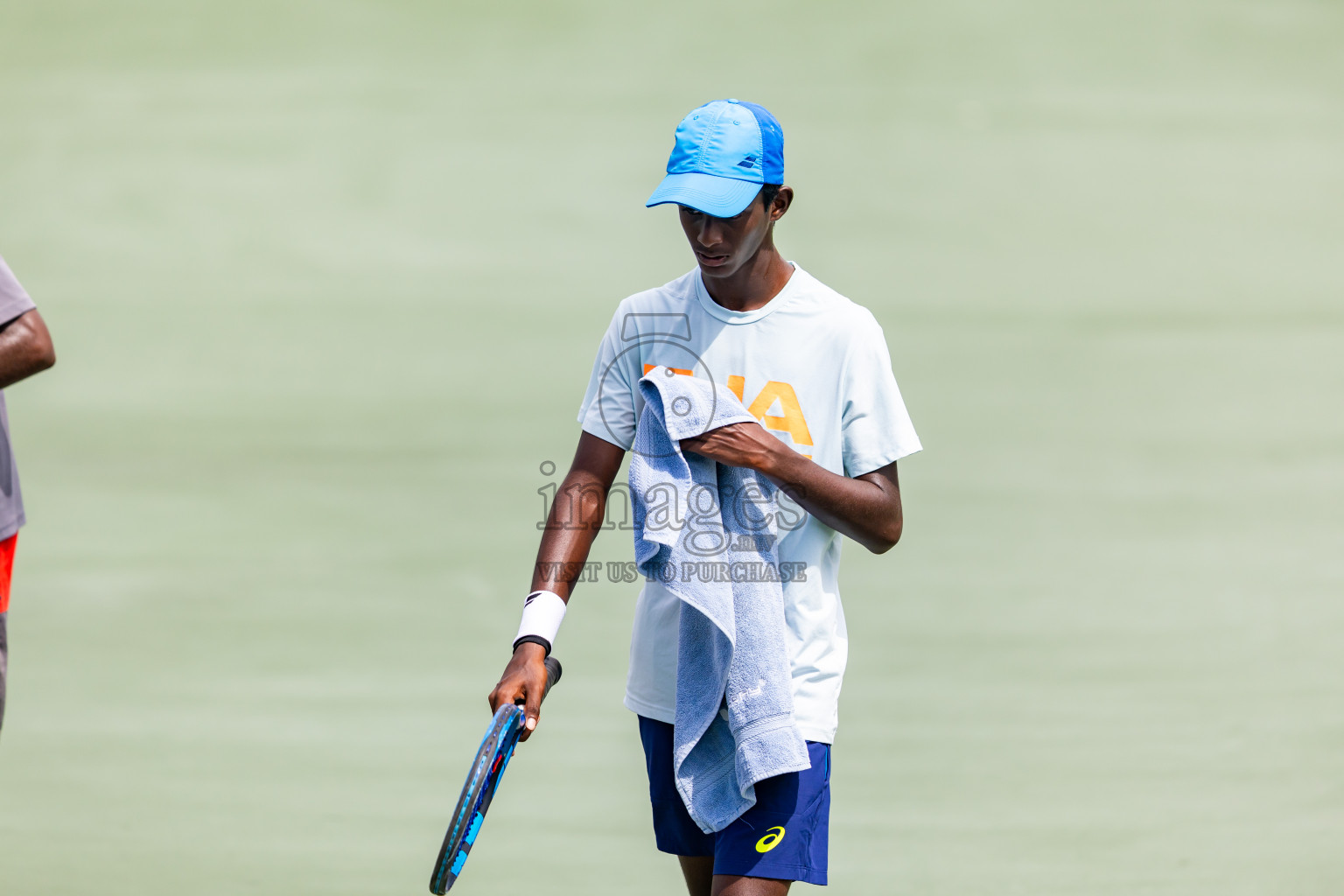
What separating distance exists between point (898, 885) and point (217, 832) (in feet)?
4.95

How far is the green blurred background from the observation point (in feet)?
10.2

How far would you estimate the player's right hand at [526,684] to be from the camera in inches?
70.4

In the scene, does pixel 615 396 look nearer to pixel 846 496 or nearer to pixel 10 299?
pixel 846 496

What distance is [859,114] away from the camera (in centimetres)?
312

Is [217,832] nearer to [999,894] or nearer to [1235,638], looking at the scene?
[999,894]

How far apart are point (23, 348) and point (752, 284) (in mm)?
1023

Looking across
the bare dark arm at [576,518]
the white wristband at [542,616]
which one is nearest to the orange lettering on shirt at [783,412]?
the bare dark arm at [576,518]

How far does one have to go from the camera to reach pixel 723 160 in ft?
6.03

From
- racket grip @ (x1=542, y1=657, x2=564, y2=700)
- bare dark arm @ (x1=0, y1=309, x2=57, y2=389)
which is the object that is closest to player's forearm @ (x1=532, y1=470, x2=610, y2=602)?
racket grip @ (x1=542, y1=657, x2=564, y2=700)

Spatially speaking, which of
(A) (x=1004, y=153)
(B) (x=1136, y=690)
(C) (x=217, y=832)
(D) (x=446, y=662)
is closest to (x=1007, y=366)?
(A) (x=1004, y=153)

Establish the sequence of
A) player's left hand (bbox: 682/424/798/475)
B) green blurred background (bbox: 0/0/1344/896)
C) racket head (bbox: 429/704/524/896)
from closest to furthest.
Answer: racket head (bbox: 429/704/524/896)
player's left hand (bbox: 682/424/798/475)
green blurred background (bbox: 0/0/1344/896)

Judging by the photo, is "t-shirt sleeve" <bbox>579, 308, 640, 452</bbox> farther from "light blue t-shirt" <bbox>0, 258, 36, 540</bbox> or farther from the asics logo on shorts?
"light blue t-shirt" <bbox>0, 258, 36, 540</bbox>

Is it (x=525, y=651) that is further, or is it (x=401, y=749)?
(x=401, y=749)

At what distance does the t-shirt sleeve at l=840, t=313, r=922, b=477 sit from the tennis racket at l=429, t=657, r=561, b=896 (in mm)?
592
